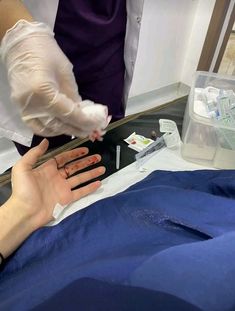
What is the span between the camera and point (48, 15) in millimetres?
739

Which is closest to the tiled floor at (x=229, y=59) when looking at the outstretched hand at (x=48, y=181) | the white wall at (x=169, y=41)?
the white wall at (x=169, y=41)

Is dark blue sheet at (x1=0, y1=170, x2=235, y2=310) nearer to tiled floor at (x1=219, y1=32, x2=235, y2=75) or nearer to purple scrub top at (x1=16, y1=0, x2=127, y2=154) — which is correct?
purple scrub top at (x1=16, y1=0, x2=127, y2=154)

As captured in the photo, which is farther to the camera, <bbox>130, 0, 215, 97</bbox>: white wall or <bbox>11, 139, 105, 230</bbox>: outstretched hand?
<bbox>130, 0, 215, 97</bbox>: white wall

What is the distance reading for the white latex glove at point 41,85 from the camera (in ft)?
1.78

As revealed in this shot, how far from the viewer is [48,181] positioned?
0.74 m

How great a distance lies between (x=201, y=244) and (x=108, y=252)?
157mm

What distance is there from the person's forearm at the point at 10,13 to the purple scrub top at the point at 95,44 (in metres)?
0.15

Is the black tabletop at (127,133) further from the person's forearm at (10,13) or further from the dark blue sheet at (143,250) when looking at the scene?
the person's forearm at (10,13)

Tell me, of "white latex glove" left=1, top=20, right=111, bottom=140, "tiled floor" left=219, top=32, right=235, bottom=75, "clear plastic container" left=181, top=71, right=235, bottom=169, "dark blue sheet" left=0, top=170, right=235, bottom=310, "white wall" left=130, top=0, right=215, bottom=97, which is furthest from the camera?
"tiled floor" left=219, top=32, right=235, bottom=75

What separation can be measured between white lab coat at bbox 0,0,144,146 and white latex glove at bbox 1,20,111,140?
0.52 ft

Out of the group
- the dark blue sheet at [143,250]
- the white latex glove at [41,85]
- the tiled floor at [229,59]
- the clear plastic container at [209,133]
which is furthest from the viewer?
the tiled floor at [229,59]

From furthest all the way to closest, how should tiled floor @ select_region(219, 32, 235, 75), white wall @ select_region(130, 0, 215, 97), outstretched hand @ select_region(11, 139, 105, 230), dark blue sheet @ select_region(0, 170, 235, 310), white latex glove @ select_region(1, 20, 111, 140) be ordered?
tiled floor @ select_region(219, 32, 235, 75) → white wall @ select_region(130, 0, 215, 97) → outstretched hand @ select_region(11, 139, 105, 230) → white latex glove @ select_region(1, 20, 111, 140) → dark blue sheet @ select_region(0, 170, 235, 310)

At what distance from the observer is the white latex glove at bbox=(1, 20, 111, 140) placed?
54 cm

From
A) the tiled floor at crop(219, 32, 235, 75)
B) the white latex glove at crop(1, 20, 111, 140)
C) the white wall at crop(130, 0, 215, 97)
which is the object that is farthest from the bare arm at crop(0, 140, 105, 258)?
the tiled floor at crop(219, 32, 235, 75)
